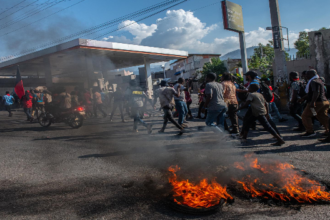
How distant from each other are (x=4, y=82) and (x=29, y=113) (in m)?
11.8

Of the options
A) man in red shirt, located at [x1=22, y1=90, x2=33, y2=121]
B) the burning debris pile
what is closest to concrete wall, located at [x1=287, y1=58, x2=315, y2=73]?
the burning debris pile

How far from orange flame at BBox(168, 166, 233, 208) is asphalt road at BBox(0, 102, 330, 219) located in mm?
172

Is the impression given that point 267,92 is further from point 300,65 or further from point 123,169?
point 300,65

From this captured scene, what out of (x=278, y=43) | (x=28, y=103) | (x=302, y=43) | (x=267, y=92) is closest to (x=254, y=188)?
(x=267, y=92)

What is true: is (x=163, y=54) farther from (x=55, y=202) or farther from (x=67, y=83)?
(x=55, y=202)

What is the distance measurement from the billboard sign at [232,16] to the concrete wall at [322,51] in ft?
13.8

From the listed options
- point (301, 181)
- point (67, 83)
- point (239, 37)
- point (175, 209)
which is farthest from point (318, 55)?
point (67, 83)

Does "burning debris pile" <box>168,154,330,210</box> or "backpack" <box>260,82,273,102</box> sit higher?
"backpack" <box>260,82,273,102</box>

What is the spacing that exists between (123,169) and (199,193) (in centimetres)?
169

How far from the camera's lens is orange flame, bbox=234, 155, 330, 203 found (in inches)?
113

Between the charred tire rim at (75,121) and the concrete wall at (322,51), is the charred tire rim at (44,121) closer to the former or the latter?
the charred tire rim at (75,121)

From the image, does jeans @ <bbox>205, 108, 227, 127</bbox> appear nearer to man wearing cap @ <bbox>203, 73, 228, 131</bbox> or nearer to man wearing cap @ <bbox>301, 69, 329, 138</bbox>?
man wearing cap @ <bbox>203, 73, 228, 131</bbox>

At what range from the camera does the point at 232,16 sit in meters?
14.6

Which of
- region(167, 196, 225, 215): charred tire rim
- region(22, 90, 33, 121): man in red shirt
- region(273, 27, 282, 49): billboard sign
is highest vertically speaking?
region(273, 27, 282, 49): billboard sign
